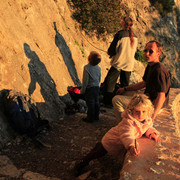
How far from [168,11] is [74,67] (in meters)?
12.8

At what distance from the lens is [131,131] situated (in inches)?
91.8

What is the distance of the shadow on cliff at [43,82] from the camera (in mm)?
4401

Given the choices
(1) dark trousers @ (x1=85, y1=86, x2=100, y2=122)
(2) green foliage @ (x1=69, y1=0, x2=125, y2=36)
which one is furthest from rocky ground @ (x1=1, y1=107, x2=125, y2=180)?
(2) green foliage @ (x1=69, y1=0, x2=125, y2=36)

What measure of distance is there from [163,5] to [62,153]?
1620 cm

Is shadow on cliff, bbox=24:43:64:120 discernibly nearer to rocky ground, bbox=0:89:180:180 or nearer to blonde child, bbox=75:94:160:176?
rocky ground, bbox=0:89:180:180

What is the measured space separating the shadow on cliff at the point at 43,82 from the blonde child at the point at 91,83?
2.35 ft

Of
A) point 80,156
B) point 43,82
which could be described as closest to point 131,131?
point 80,156

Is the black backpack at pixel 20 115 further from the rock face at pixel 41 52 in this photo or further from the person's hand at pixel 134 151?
the person's hand at pixel 134 151

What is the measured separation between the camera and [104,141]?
2570 millimetres

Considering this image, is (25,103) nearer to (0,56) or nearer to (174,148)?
(0,56)

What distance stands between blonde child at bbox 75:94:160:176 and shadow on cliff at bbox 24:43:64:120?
215 centimetres

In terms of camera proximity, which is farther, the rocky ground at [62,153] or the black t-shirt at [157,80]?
the black t-shirt at [157,80]

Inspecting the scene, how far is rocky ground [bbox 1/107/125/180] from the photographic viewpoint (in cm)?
282

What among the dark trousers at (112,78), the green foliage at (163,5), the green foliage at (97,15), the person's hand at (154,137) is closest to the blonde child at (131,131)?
the person's hand at (154,137)
